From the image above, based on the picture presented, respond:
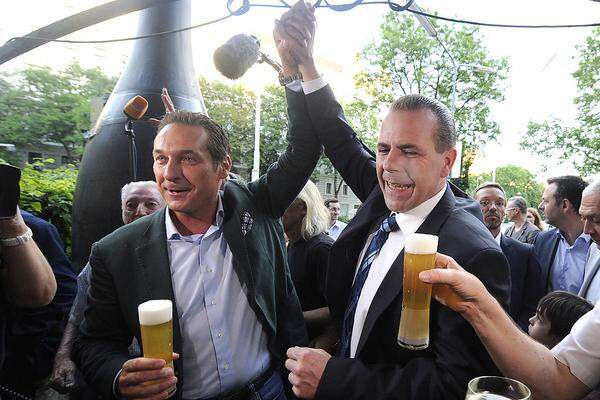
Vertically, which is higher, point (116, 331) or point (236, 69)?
point (236, 69)

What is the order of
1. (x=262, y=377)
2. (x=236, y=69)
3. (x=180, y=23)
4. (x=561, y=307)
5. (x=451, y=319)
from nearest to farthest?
1. (x=451, y=319)
2. (x=262, y=377)
3. (x=561, y=307)
4. (x=236, y=69)
5. (x=180, y=23)

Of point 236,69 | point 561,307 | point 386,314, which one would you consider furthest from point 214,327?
point 561,307

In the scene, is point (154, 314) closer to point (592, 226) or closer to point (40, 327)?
point (40, 327)

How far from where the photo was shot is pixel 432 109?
6.56ft

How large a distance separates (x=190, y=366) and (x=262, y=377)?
16.3 inches

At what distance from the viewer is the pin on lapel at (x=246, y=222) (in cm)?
232

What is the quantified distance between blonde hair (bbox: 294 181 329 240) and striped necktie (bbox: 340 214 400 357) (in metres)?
1.31

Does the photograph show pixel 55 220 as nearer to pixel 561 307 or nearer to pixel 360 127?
pixel 561 307

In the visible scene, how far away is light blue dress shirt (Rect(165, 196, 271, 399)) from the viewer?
2080 millimetres

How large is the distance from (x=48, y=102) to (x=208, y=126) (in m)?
17.1

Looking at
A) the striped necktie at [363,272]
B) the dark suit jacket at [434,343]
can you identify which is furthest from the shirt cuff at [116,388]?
the striped necktie at [363,272]

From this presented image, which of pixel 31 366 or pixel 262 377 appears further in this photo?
pixel 31 366

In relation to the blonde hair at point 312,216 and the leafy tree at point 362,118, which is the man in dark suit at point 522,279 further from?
the leafy tree at point 362,118

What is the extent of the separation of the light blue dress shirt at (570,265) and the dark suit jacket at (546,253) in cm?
5
